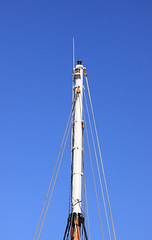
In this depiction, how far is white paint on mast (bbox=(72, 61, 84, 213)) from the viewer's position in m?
35.4

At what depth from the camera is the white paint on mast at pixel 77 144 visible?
116 ft

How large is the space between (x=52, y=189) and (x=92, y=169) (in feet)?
12.7

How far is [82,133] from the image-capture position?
127 ft

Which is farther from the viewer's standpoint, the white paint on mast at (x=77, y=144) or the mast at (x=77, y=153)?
the white paint on mast at (x=77, y=144)

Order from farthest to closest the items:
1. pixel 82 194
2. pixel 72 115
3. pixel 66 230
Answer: pixel 72 115, pixel 82 194, pixel 66 230

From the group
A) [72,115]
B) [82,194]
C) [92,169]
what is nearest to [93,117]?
[72,115]

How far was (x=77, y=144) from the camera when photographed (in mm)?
37688

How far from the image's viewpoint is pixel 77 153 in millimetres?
37188

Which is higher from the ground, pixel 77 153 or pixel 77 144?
pixel 77 144

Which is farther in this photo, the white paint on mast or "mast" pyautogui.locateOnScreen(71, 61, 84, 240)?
the white paint on mast

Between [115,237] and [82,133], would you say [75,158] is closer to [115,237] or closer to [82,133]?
[82,133]

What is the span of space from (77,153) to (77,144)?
0.89m

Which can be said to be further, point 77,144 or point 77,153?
point 77,144

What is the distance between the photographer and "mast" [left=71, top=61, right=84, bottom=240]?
34.5 meters
